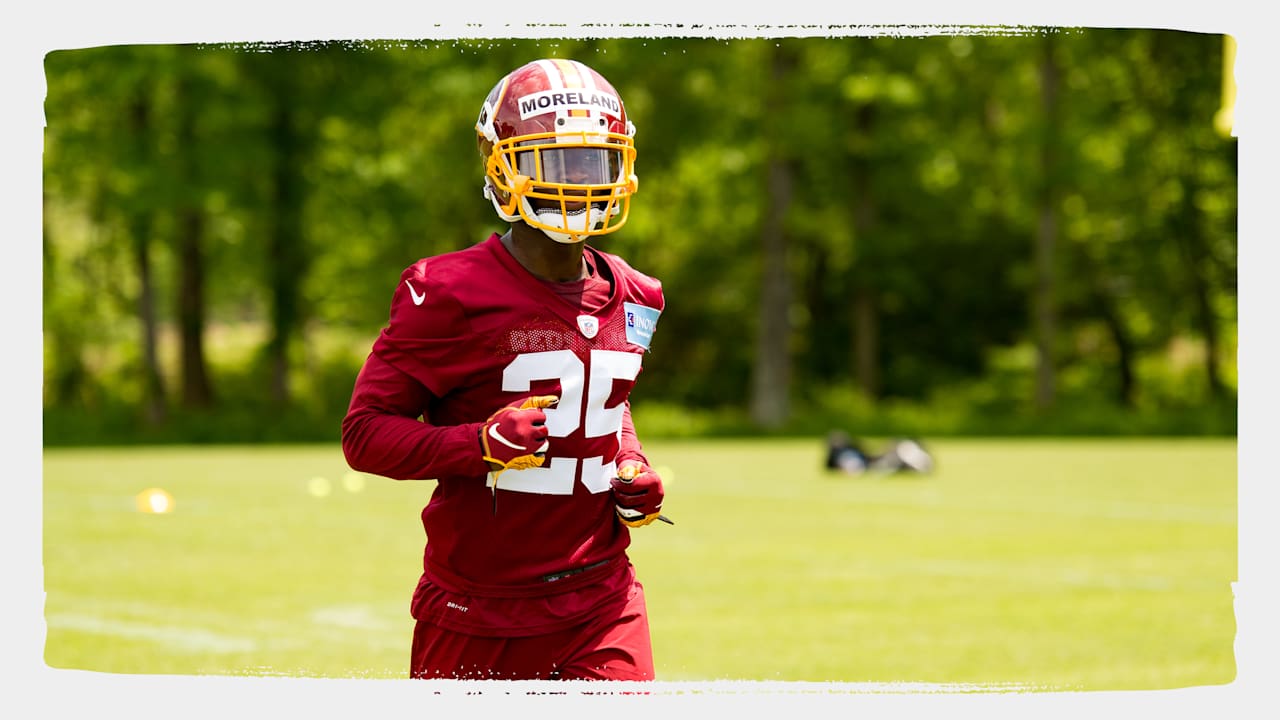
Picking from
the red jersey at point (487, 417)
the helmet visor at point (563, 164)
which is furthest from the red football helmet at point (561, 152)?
A: the red jersey at point (487, 417)

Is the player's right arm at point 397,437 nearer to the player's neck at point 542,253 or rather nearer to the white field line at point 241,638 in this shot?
the player's neck at point 542,253

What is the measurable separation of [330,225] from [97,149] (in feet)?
20.7

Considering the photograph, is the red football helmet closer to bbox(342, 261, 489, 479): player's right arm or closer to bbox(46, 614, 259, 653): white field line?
bbox(342, 261, 489, 479): player's right arm

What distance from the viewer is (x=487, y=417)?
4.05 metres

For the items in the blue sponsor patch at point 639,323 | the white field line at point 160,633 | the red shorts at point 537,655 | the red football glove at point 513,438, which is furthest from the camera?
the white field line at point 160,633

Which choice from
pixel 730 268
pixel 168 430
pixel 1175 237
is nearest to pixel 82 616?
pixel 168 430

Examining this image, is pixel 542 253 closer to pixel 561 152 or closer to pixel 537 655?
pixel 561 152

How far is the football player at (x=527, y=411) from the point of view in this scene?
156 inches

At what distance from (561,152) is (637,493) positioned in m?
0.88

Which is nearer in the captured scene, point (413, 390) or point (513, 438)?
point (513, 438)

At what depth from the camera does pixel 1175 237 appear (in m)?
31.1

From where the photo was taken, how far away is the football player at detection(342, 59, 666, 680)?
13.0 ft

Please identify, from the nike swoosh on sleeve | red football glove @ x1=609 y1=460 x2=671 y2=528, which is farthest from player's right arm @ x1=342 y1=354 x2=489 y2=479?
red football glove @ x1=609 y1=460 x2=671 y2=528

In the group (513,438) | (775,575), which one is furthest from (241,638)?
(513,438)
